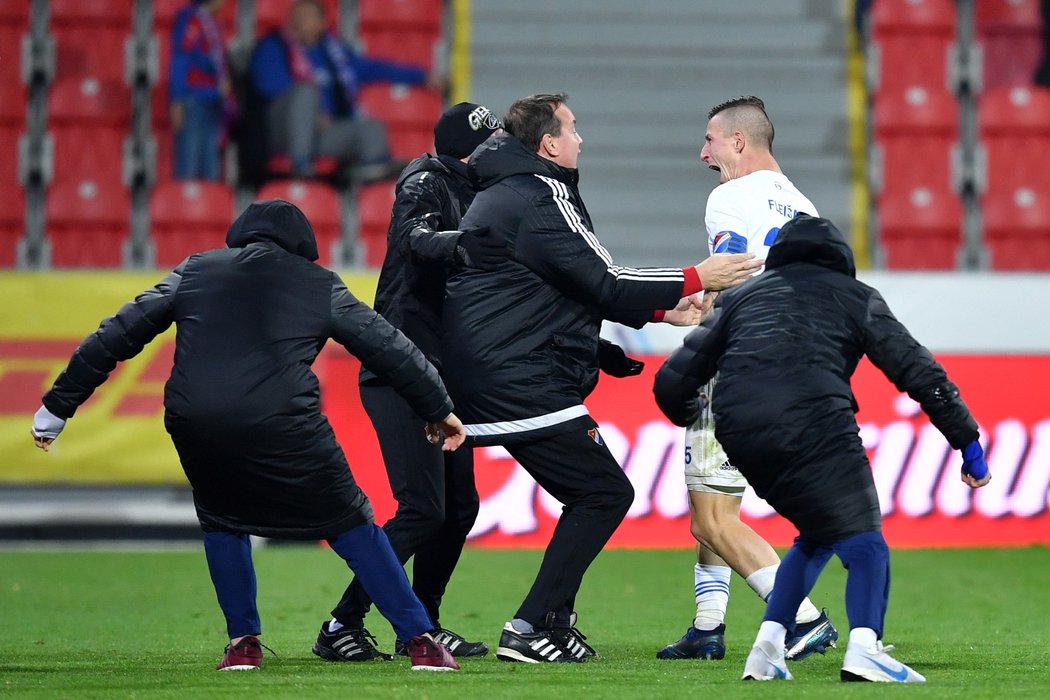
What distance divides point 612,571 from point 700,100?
6520mm

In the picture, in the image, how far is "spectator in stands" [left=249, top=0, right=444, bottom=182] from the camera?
1315 cm

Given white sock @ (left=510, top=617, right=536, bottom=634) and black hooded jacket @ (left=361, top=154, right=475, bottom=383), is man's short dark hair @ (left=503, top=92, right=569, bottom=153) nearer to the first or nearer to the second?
black hooded jacket @ (left=361, top=154, right=475, bottom=383)

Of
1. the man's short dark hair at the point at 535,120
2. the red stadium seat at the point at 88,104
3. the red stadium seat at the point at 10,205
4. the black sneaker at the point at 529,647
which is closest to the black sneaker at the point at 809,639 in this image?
the black sneaker at the point at 529,647

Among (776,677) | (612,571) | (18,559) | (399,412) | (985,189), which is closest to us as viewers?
(776,677)

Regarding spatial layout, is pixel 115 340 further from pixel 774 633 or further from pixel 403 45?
pixel 403 45

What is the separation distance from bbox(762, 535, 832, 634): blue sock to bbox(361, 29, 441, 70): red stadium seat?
10.1 metres

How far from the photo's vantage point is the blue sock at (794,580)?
188 inches

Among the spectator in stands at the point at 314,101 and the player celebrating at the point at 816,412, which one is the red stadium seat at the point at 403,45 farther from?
the player celebrating at the point at 816,412

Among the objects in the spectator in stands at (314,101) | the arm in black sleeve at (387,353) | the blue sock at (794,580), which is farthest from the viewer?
the spectator in stands at (314,101)

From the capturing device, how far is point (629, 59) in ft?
47.6

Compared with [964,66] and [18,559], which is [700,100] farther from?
[18,559]

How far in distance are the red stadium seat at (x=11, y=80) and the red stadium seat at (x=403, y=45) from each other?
2.94 m

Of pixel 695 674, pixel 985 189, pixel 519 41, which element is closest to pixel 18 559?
pixel 695 674

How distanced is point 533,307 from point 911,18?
9968mm
